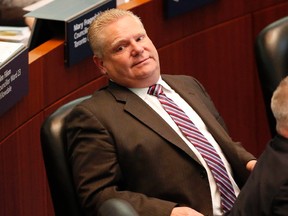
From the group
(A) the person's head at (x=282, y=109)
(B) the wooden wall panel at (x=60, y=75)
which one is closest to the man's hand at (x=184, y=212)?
(A) the person's head at (x=282, y=109)

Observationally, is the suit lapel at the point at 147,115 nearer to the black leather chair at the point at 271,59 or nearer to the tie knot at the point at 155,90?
the tie knot at the point at 155,90

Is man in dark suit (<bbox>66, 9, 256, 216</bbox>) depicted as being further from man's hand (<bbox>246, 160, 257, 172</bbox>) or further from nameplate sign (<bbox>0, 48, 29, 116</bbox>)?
nameplate sign (<bbox>0, 48, 29, 116</bbox>)

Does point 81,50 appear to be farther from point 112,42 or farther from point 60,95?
point 112,42

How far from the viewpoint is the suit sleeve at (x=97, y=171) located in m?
2.47

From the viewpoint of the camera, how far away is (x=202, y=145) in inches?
105

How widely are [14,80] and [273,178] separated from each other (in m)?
1.02

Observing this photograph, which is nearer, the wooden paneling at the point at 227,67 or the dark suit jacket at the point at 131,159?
the dark suit jacket at the point at 131,159

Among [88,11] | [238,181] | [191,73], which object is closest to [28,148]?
[88,11]

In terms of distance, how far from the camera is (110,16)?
2674mm

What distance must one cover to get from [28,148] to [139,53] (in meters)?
0.65

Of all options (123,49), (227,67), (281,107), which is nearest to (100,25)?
(123,49)

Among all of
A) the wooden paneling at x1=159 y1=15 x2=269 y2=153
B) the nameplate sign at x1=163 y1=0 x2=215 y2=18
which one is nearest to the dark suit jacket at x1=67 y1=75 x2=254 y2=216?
the nameplate sign at x1=163 y1=0 x2=215 y2=18

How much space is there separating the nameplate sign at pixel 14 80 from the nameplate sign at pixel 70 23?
226 millimetres

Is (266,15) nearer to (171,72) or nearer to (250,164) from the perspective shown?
(171,72)
